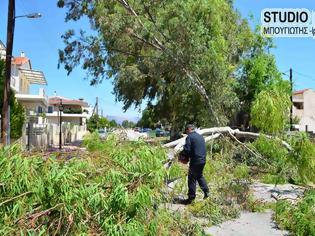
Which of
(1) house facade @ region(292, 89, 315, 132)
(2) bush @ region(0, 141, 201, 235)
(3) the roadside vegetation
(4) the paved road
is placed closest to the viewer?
(2) bush @ region(0, 141, 201, 235)

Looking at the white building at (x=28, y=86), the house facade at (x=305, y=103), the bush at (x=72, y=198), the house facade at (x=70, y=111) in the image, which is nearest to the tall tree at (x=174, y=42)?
the bush at (x=72, y=198)

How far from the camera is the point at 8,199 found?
4.90 meters

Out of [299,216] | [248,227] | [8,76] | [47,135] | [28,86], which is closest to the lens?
[299,216]

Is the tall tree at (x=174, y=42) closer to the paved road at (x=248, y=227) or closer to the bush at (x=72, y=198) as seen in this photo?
the paved road at (x=248, y=227)

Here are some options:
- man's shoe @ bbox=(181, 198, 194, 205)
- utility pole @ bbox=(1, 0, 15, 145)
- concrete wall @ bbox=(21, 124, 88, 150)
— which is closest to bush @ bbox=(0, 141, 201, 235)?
man's shoe @ bbox=(181, 198, 194, 205)

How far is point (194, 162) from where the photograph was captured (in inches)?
383

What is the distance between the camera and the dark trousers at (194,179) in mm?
9648

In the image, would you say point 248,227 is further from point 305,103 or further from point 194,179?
point 305,103

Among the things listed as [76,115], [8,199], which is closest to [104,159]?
[8,199]

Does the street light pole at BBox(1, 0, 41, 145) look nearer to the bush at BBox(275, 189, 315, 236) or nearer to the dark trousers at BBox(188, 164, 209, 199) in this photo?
the dark trousers at BBox(188, 164, 209, 199)

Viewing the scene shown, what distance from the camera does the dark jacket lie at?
382 inches

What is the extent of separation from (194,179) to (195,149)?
0.65 metres

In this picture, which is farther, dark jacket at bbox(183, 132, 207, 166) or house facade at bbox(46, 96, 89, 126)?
house facade at bbox(46, 96, 89, 126)

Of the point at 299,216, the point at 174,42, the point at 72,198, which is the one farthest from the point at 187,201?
the point at 174,42
